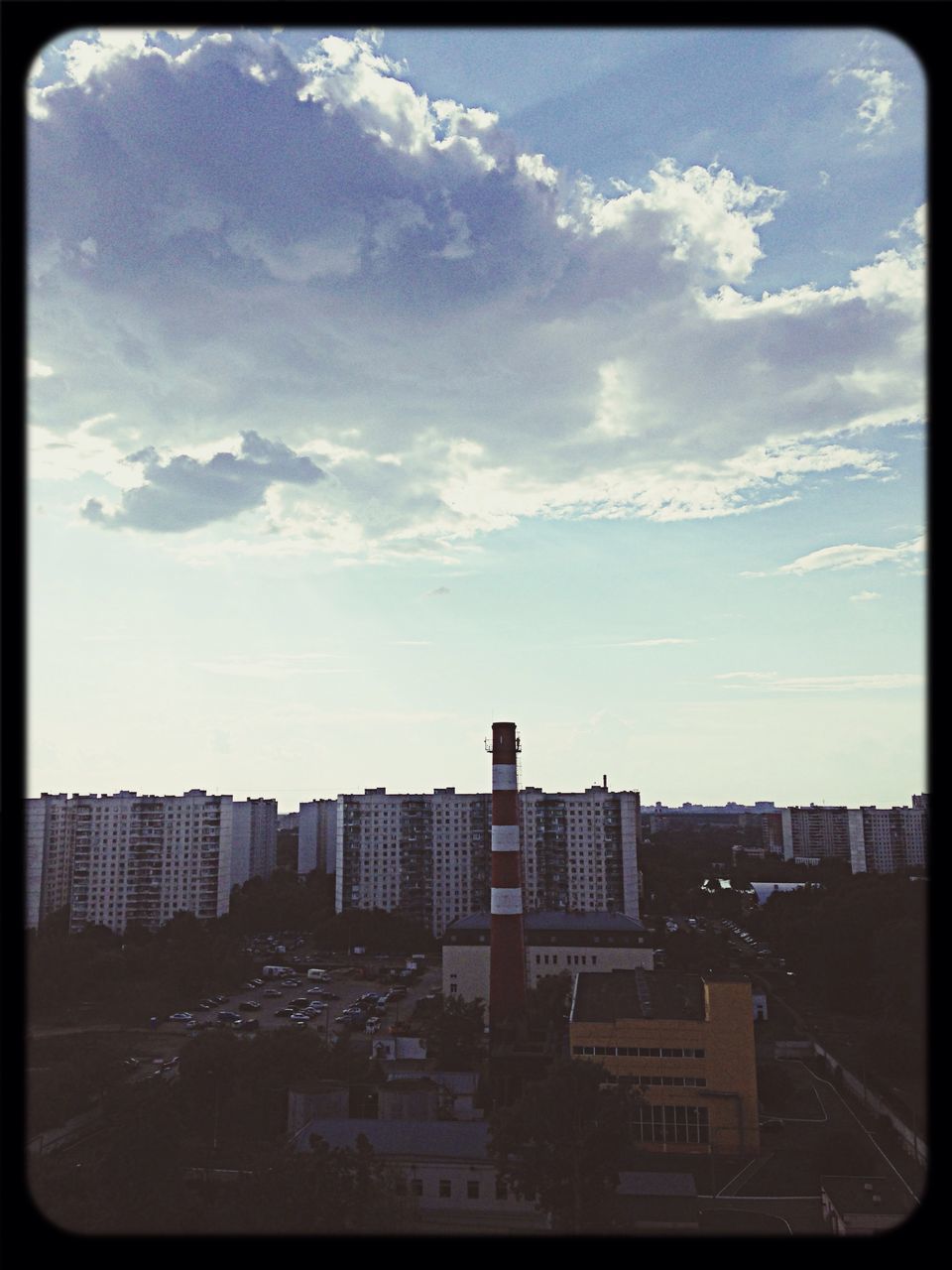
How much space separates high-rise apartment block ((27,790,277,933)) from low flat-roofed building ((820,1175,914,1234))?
558 inches

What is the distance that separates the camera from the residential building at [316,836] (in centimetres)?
2517

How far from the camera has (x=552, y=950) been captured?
41.7ft

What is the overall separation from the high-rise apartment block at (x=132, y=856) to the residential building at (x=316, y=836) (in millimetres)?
6837

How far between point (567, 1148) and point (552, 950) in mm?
7928

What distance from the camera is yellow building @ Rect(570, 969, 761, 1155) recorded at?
7270mm

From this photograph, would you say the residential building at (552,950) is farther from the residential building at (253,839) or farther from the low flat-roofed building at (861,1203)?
the residential building at (253,839)

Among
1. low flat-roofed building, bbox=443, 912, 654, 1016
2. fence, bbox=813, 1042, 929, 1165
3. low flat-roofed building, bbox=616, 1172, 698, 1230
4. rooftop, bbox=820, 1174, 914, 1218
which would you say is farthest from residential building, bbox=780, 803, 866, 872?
low flat-roofed building, bbox=616, 1172, 698, 1230

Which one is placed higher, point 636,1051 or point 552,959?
point 636,1051

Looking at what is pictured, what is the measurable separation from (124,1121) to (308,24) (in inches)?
279

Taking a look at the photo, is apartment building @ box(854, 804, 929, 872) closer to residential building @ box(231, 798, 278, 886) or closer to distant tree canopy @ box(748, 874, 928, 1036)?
distant tree canopy @ box(748, 874, 928, 1036)

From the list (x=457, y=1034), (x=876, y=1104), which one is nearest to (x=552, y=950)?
(x=457, y=1034)

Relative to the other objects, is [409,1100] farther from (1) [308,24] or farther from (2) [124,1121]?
(1) [308,24]

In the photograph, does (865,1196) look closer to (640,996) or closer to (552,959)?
(640,996)

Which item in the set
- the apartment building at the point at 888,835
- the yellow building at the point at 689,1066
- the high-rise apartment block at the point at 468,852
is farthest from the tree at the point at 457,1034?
the apartment building at the point at 888,835
